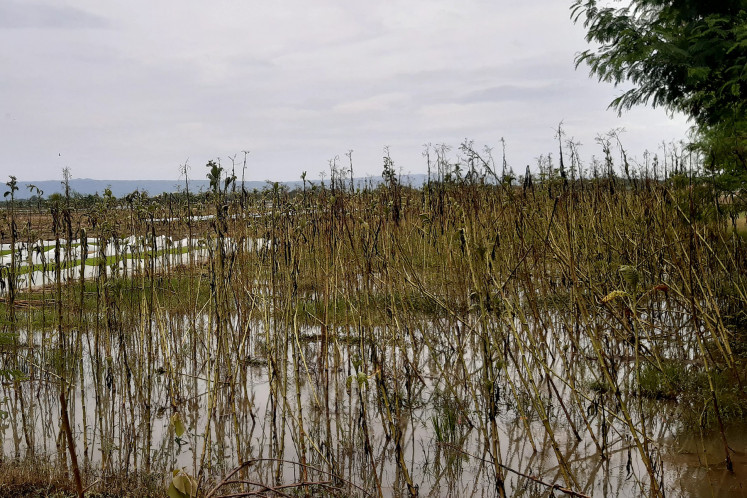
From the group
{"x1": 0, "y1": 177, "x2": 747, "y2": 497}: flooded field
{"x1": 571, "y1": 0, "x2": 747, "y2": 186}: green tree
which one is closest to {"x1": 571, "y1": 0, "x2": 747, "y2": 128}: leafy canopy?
{"x1": 571, "y1": 0, "x2": 747, "y2": 186}: green tree

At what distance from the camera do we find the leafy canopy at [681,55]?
15.2ft

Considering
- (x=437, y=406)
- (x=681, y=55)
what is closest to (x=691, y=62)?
(x=681, y=55)

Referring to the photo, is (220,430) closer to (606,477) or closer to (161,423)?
(161,423)

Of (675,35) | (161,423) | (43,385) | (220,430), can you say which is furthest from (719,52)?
(43,385)

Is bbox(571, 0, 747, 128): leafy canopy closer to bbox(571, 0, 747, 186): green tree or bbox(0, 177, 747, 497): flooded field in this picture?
bbox(571, 0, 747, 186): green tree

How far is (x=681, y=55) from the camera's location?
16.0 ft

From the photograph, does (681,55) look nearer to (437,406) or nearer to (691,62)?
(691,62)

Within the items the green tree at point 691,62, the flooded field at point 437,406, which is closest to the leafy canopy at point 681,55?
the green tree at point 691,62

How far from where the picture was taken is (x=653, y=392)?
3303 millimetres

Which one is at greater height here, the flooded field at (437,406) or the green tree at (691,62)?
the green tree at (691,62)

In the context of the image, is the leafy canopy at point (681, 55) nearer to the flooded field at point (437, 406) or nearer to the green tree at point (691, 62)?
the green tree at point (691, 62)

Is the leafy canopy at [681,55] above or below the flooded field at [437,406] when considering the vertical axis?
above

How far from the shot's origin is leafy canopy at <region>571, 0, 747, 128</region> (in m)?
4.62

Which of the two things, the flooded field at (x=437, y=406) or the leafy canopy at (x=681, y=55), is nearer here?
the flooded field at (x=437, y=406)
